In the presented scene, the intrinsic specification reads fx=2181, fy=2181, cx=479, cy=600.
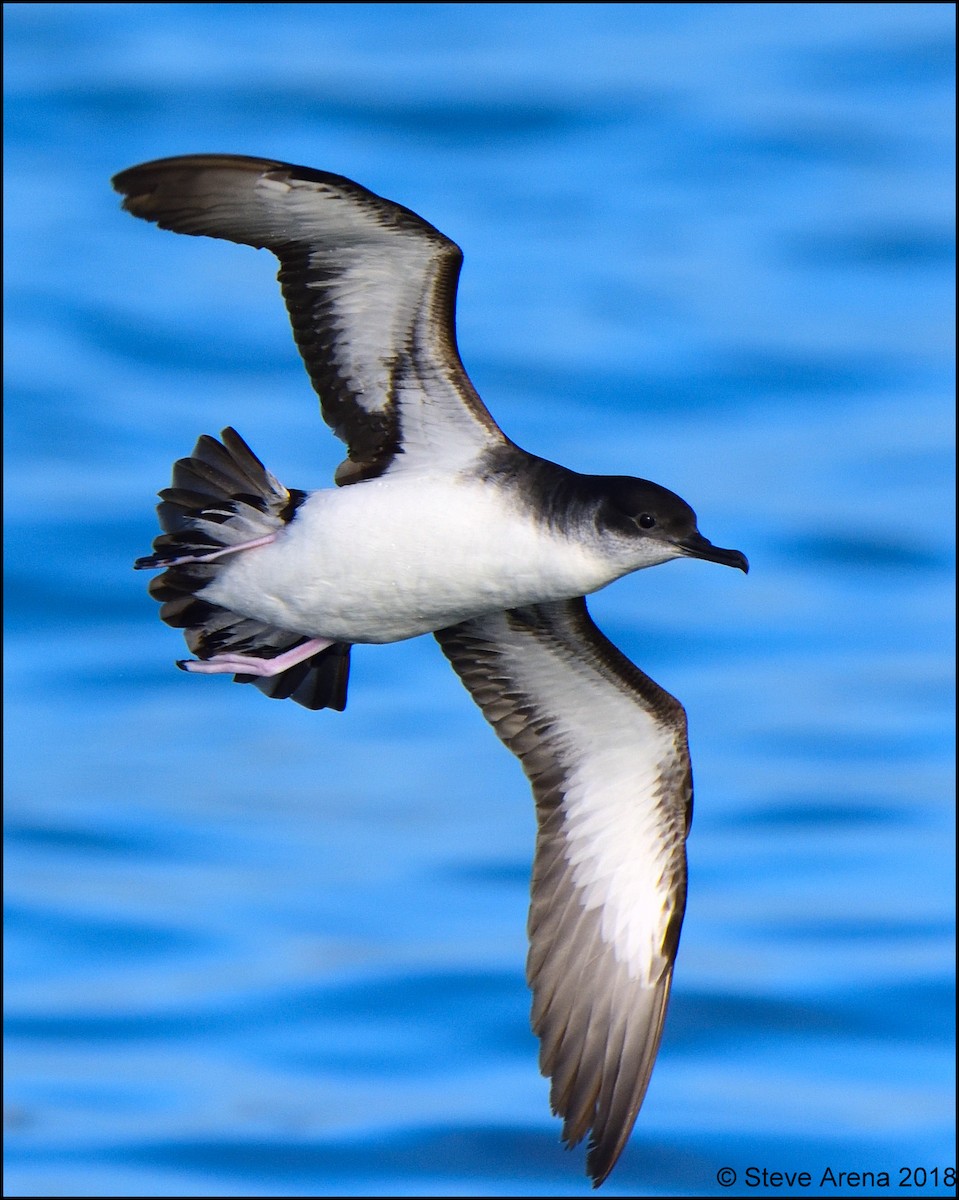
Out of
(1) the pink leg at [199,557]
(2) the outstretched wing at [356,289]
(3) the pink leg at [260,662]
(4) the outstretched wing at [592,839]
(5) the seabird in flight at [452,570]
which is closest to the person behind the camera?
(2) the outstretched wing at [356,289]

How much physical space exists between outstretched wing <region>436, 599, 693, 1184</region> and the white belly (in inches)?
38.0

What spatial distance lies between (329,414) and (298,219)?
933 mm

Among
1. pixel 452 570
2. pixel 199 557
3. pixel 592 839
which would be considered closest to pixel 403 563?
pixel 452 570

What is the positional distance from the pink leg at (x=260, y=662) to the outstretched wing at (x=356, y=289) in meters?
0.89

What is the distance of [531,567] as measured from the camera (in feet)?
28.0

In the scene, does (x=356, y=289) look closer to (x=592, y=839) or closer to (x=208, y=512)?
(x=208, y=512)

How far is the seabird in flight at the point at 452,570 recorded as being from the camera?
8547mm

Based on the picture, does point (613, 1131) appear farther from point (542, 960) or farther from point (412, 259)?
point (412, 259)

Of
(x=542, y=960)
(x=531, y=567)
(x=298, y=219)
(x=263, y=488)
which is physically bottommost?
(x=542, y=960)

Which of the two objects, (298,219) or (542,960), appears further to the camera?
(542,960)

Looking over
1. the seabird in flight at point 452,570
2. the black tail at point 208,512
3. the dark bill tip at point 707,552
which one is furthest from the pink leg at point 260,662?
the dark bill tip at point 707,552

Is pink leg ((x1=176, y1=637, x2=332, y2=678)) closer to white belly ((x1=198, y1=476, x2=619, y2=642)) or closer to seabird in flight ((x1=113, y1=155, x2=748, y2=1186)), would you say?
seabird in flight ((x1=113, y1=155, x2=748, y2=1186))

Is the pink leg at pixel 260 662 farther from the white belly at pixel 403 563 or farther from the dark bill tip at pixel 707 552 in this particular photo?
the dark bill tip at pixel 707 552

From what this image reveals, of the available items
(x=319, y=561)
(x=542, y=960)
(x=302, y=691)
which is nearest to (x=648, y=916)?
(x=542, y=960)
